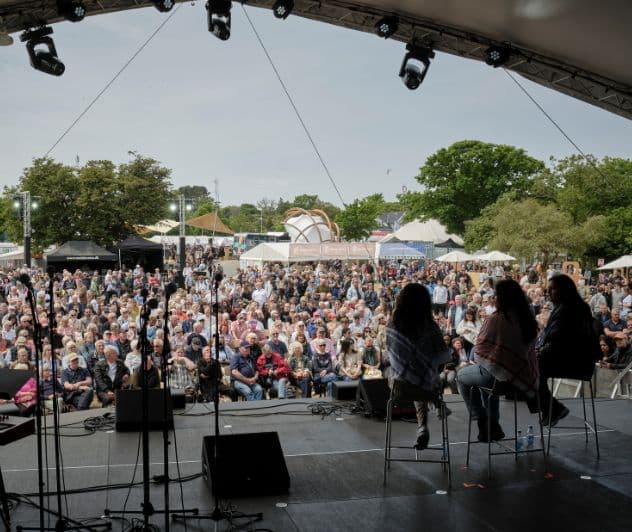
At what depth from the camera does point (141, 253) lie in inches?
709

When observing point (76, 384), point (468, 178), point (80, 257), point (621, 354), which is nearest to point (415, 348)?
point (76, 384)

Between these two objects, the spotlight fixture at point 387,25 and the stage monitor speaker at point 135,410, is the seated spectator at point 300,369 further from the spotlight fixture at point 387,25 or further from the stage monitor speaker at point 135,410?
→ the spotlight fixture at point 387,25

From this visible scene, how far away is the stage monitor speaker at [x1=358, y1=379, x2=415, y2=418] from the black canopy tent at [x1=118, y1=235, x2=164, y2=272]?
1345cm

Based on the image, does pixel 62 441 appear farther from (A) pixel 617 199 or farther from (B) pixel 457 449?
(A) pixel 617 199

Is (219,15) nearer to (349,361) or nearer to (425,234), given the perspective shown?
(349,361)

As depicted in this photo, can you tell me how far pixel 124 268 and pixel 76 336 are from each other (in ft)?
34.8

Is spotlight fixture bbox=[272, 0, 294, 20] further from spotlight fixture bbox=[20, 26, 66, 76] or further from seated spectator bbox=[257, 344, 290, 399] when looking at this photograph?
seated spectator bbox=[257, 344, 290, 399]

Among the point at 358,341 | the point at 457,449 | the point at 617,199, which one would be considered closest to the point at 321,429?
the point at 457,449

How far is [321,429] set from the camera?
470 centimetres

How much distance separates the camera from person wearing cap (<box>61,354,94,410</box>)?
19.5 feet

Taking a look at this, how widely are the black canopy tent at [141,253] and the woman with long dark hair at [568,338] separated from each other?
15.1 meters

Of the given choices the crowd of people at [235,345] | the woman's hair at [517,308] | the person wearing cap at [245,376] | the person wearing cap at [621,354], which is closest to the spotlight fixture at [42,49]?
the crowd of people at [235,345]

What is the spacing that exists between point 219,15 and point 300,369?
3.66m

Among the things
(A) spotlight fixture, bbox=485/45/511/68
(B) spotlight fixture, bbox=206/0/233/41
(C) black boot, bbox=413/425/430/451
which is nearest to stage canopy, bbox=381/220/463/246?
(A) spotlight fixture, bbox=485/45/511/68
